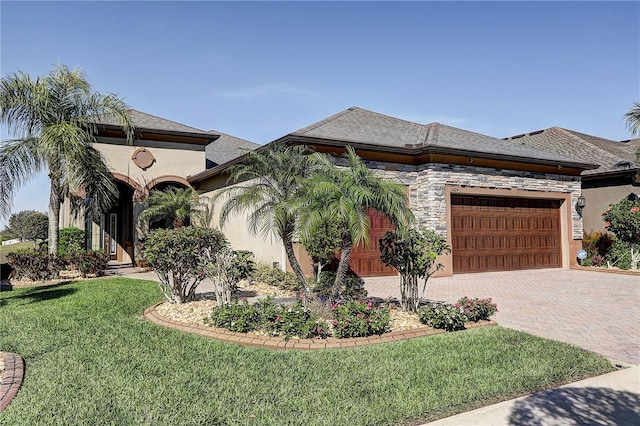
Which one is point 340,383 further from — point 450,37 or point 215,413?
point 450,37

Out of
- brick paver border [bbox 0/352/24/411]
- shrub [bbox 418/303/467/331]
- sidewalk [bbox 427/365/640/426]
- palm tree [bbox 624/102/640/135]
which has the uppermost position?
palm tree [bbox 624/102/640/135]

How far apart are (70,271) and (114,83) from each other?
262 inches

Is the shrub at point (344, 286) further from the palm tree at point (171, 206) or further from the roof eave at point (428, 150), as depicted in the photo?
the palm tree at point (171, 206)

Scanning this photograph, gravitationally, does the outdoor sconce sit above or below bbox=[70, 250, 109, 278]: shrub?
above

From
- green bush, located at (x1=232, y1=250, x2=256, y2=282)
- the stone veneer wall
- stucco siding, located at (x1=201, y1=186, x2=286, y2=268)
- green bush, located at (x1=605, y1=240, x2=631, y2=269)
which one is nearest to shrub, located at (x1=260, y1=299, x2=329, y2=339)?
green bush, located at (x1=232, y1=250, x2=256, y2=282)

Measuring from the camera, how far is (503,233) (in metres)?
14.8

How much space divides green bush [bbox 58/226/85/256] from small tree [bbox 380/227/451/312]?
12.7 metres

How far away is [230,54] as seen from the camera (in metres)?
11.5

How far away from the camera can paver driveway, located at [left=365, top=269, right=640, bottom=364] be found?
608 centimetres

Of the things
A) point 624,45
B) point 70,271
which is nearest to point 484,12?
point 624,45

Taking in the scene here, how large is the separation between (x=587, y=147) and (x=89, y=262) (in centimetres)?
2235

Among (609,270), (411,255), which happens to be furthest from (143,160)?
(609,270)

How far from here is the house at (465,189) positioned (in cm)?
1312

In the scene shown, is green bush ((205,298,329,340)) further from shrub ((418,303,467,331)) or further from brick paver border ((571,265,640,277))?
brick paver border ((571,265,640,277))
